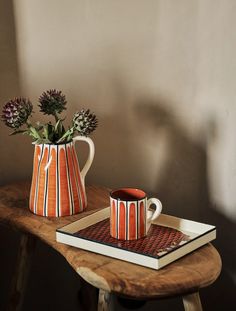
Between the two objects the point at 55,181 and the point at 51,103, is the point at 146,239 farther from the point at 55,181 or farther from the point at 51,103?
the point at 51,103

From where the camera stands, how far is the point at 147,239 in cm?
103

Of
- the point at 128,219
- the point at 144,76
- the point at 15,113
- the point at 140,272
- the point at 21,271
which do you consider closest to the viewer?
the point at 140,272

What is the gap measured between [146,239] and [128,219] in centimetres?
5

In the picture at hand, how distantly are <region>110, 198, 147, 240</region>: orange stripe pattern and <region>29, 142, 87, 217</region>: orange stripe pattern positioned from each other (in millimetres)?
157

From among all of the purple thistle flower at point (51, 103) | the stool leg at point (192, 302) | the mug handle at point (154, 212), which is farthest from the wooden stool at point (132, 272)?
the purple thistle flower at point (51, 103)

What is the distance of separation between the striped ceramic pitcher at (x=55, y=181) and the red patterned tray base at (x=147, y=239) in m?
0.09

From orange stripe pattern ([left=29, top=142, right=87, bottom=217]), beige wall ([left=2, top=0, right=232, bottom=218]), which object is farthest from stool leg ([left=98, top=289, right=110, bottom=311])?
beige wall ([left=2, top=0, right=232, bottom=218])

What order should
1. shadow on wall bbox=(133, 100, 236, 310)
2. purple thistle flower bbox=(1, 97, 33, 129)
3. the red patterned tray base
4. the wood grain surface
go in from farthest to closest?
shadow on wall bbox=(133, 100, 236, 310), purple thistle flower bbox=(1, 97, 33, 129), the red patterned tray base, the wood grain surface

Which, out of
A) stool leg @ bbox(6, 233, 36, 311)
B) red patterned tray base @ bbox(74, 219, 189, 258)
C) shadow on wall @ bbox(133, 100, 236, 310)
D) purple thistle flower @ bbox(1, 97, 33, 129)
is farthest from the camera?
shadow on wall @ bbox(133, 100, 236, 310)

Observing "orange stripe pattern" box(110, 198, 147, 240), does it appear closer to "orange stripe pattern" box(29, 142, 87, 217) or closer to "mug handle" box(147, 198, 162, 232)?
"mug handle" box(147, 198, 162, 232)

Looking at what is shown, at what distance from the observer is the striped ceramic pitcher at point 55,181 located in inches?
44.6

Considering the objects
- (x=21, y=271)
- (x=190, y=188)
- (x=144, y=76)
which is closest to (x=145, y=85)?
(x=144, y=76)

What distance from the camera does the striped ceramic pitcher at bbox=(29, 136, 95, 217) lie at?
1.13 metres

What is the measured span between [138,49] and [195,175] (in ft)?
1.15
